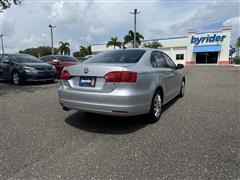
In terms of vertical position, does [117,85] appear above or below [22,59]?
below

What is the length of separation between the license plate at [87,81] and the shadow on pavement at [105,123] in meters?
0.89

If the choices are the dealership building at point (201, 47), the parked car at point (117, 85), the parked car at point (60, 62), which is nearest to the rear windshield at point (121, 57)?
the parked car at point (117, 85)

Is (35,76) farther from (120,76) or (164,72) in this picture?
(120,76)

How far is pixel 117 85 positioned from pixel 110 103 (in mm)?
331

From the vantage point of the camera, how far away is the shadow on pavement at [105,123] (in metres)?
4.02

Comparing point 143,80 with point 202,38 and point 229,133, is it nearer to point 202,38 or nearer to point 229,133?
point 229,133

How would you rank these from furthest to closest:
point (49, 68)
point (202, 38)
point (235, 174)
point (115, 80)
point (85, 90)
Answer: point (202, 38) < point (49, 68) < point (85, 90) < point (115, 80) < point (235, 174)

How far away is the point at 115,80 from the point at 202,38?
41919 millimetres

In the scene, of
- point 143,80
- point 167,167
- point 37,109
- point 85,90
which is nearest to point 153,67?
point 143,80

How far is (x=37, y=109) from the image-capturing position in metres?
5.44

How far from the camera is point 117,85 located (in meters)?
3.57

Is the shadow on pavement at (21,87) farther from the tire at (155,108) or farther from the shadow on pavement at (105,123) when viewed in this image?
the tire at (155,108)

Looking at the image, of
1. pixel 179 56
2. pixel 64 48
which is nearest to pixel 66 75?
pixel 179 56

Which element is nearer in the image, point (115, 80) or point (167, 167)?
point (167, 167)
